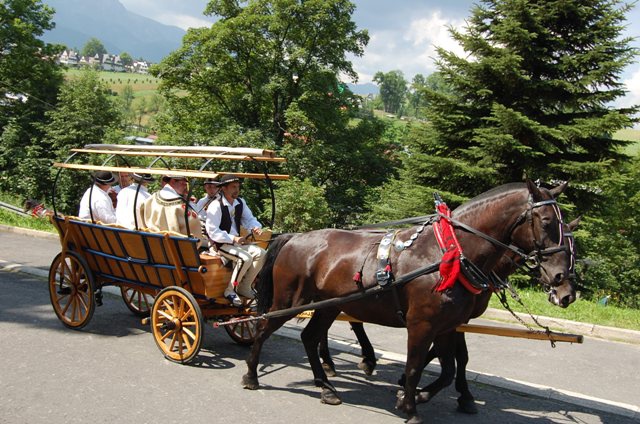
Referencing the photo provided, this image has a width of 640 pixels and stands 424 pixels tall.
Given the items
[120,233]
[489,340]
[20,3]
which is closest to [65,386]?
[120,233]

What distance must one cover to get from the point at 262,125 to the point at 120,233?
1687 centimetres

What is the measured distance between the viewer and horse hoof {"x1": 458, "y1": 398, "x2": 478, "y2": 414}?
5492 millimetres

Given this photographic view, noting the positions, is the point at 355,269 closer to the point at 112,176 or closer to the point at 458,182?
the point at 112,176

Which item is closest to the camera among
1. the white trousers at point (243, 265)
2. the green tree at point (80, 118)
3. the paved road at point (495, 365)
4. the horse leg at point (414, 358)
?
the horse leg at point (414, 358)

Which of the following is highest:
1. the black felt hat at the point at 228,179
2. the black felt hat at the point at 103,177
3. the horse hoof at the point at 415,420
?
the black felt hat at the point at 228,179

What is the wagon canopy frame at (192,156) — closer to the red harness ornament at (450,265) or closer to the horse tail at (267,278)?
the horse tail at (267,278)

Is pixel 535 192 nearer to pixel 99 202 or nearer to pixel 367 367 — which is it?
pixel 367 367

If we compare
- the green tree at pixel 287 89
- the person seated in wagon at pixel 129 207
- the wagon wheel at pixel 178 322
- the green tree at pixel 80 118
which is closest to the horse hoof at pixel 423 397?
the wagon wheel at pixel 178 322

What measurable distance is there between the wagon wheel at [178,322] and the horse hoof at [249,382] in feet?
2.18

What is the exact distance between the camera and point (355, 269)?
5.44m

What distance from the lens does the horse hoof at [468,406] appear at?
216 inches

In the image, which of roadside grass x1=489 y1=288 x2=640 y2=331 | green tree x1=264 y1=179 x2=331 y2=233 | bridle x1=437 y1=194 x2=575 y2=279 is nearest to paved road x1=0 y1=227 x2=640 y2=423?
roadside grass x1=489 y1=288 x2=640 y2=331

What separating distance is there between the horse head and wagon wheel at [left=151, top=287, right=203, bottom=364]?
3.45 m

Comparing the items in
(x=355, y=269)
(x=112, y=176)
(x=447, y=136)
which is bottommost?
(x=355, y=269)
